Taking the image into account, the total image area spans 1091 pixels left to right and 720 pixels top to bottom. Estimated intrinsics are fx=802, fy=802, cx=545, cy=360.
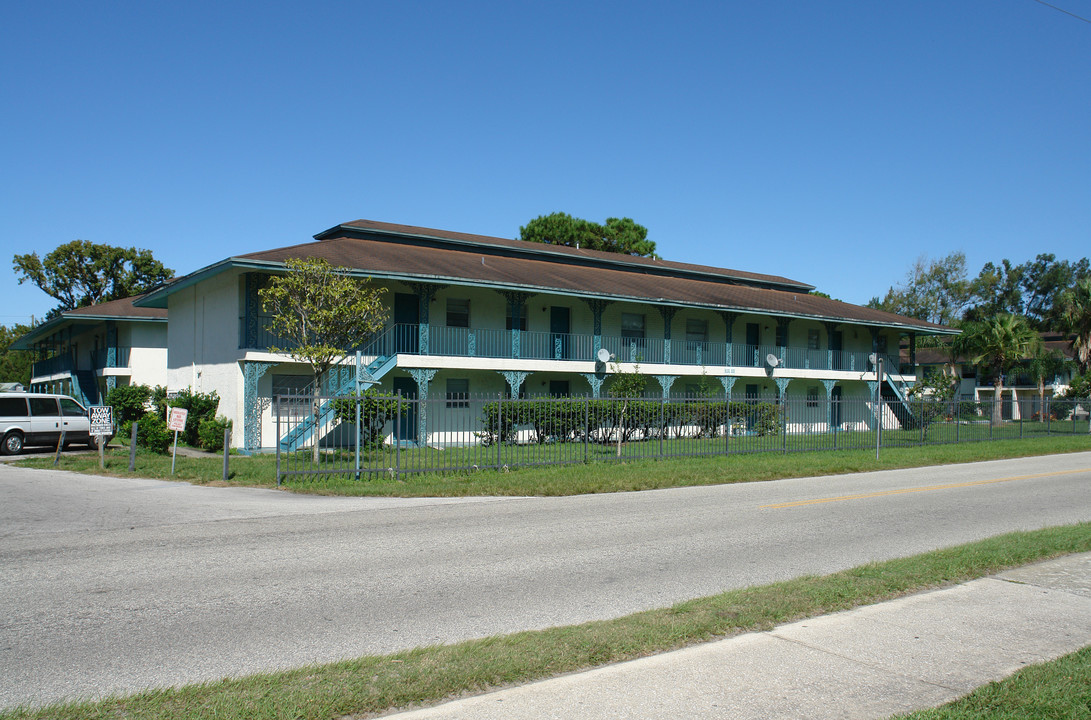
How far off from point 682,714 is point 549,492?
32.7ft

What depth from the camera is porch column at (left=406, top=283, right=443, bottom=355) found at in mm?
25094

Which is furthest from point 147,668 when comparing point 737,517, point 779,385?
point 779,385

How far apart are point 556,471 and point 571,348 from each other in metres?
13.0

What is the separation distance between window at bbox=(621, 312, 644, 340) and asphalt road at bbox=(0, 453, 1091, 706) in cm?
1704

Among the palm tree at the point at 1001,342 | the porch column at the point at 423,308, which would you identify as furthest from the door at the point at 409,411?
the palm tree at the point at 1001,342

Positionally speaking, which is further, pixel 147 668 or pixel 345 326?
pixel 345 326

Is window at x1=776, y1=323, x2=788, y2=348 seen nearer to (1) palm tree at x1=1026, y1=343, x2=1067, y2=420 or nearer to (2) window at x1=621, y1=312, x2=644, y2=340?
(2) window at x1=621, y1=312, x2=644, y2=340

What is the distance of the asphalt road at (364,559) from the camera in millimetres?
5586

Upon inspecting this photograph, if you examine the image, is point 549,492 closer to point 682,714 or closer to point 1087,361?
point 682,714

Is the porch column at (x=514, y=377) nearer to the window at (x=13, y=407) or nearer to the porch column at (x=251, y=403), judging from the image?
the porch column at (x=251, y=403)

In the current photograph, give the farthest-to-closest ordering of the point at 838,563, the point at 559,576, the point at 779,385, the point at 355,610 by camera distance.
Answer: the point at 779,385
the point at 838,563
the point at 559,576
the point at 355,610

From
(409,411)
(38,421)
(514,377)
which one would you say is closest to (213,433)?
(38,421)

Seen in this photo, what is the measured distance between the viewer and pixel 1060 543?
8.73 meters

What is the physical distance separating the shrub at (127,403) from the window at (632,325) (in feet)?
58.7
